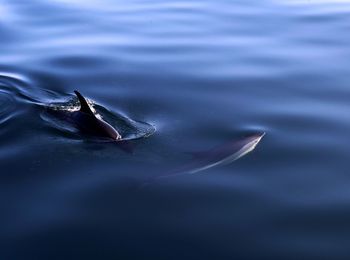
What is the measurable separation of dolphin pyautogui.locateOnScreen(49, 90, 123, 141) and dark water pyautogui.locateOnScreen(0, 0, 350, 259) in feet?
0.66

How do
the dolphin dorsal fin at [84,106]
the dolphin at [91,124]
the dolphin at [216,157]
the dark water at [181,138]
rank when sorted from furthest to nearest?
the dolphin dorsal fin at [84,106] → the dolphin at [91,124] → the dolphin at [216,157] → the dark water at [181,138]

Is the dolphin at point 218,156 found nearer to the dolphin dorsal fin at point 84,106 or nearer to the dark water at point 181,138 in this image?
the dark water at point 181,138

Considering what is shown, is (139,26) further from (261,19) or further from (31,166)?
(31,166)

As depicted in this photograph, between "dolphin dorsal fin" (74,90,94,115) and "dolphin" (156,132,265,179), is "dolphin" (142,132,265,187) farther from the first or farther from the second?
"dolphin dorsal fin" (74,90,94,115)

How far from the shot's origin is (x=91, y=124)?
812 centimetres

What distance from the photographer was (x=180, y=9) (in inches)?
595

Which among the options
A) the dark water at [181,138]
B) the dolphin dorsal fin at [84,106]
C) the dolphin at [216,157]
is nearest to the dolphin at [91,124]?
the dolphin dorsal fin at [84,106]

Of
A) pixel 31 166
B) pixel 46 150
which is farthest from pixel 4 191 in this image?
pixel 46 150

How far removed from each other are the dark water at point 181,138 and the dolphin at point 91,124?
20 centimetres

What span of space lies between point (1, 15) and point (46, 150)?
853 cm

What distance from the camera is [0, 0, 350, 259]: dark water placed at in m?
5.89

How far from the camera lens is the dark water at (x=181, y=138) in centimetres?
589

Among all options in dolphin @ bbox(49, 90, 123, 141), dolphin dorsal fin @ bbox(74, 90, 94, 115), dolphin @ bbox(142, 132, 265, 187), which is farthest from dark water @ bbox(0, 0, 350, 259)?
dolphin dorsal fin @ bbox(74, 90, 94, 115)

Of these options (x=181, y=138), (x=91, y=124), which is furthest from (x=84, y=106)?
(x=181, y=138)
